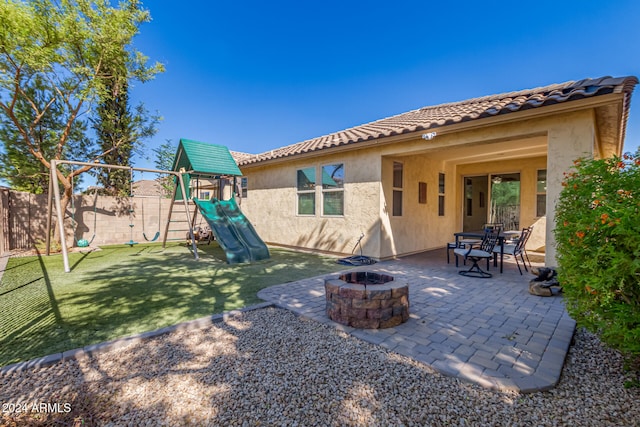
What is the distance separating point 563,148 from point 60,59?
43.5ft

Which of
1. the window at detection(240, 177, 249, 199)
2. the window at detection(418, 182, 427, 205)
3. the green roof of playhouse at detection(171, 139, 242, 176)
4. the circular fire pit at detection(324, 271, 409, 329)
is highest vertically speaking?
the green roof of playhouse at detection(171, 139, 242, 176)

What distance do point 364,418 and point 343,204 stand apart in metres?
6.86

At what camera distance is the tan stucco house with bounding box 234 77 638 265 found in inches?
203

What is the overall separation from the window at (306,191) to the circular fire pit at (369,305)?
6024mm

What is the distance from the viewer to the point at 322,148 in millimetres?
8477

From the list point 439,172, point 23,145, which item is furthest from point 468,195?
point 23,145

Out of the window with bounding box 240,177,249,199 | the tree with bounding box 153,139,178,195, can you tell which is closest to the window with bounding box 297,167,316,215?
the window with bounding box 240,177,249,199

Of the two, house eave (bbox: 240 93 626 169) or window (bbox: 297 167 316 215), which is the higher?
house eave (bbox: 240 93 626 169)

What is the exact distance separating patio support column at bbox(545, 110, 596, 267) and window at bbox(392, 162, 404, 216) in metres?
3.58

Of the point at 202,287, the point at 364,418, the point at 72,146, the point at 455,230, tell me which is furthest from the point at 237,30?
the point at 364,418

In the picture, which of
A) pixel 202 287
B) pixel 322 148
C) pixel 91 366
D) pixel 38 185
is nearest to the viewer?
pixel 91 366

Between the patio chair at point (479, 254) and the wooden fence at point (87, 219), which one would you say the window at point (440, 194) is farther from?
the wooden fence at point (87, 219)

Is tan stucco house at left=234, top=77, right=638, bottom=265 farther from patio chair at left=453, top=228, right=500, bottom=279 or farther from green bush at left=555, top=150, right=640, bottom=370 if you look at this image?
green bush at left=555, top=150, right=640, bottom=370

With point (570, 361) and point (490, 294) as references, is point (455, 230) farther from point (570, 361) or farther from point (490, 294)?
point (570, 361)
